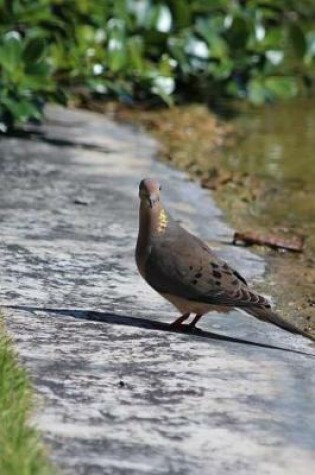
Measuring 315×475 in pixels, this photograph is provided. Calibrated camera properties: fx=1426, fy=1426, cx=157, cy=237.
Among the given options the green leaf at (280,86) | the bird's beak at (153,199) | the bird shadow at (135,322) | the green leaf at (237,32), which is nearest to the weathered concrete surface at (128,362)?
the bird shadow at (135,322)

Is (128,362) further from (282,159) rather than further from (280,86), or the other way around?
(280,86)

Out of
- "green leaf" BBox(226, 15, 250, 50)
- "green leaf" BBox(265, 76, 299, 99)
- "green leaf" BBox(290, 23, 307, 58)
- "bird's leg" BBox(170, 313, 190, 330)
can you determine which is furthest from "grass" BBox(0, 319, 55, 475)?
"green leaf" BBox(290, 23, 307, 58)

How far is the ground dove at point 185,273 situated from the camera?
5.61 meters

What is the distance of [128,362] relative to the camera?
5.12 m

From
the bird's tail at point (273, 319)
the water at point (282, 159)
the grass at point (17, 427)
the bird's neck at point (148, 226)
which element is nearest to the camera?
the grass at point (17, 427)

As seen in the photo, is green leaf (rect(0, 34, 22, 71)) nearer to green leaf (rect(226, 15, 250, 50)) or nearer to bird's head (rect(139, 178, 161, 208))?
green leaf (rect(226, 15, 250, 50))

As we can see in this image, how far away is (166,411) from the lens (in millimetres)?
4629

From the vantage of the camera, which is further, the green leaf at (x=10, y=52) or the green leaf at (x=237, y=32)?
the green leaf at (x=237, y=32)

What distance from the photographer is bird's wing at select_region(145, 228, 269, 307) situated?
5.61 meters

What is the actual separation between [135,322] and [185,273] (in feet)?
0.93

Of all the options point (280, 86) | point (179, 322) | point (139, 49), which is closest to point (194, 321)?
point (179, 322)

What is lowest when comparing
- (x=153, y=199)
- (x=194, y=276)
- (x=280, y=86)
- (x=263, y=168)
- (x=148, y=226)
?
(x=263, y=168)

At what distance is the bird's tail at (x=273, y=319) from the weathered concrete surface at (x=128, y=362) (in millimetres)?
95

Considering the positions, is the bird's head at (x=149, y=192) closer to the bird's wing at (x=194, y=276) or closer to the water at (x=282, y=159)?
the bird's wing at (x=194, y=276)
